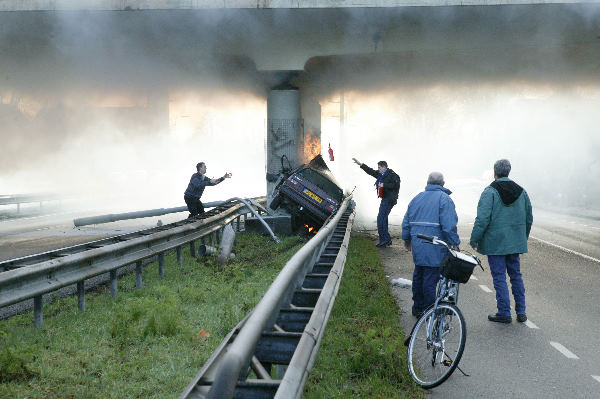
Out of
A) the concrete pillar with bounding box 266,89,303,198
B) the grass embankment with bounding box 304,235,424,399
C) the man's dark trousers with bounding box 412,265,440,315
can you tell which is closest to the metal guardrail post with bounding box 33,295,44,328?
the grass embankment with bounding box 304,235,424,399

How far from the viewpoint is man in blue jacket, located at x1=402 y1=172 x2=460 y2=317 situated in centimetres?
759

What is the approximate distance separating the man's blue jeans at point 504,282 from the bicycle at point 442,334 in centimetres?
245

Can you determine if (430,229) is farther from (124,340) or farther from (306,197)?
(306,197)

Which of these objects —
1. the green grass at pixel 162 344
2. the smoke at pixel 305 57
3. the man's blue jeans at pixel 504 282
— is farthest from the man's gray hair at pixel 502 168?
the smoke at pixel 305 57

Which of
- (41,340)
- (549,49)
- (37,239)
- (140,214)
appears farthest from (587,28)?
(41,340)

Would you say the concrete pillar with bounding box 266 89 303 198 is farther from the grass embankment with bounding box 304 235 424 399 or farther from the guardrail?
the grass embankment with bounding box 304 235 424 399

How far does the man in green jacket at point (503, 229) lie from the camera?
28.0 ft

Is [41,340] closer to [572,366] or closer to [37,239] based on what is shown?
[572,366]

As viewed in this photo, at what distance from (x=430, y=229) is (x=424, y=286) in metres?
0.62

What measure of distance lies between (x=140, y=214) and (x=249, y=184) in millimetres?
55052

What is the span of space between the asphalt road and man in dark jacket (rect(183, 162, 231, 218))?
4.05m

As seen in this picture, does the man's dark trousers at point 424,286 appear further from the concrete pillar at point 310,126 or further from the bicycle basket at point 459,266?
the concrete pillar at point 310,126

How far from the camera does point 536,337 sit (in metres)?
7.69


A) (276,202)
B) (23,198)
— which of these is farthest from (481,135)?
(276,202)
